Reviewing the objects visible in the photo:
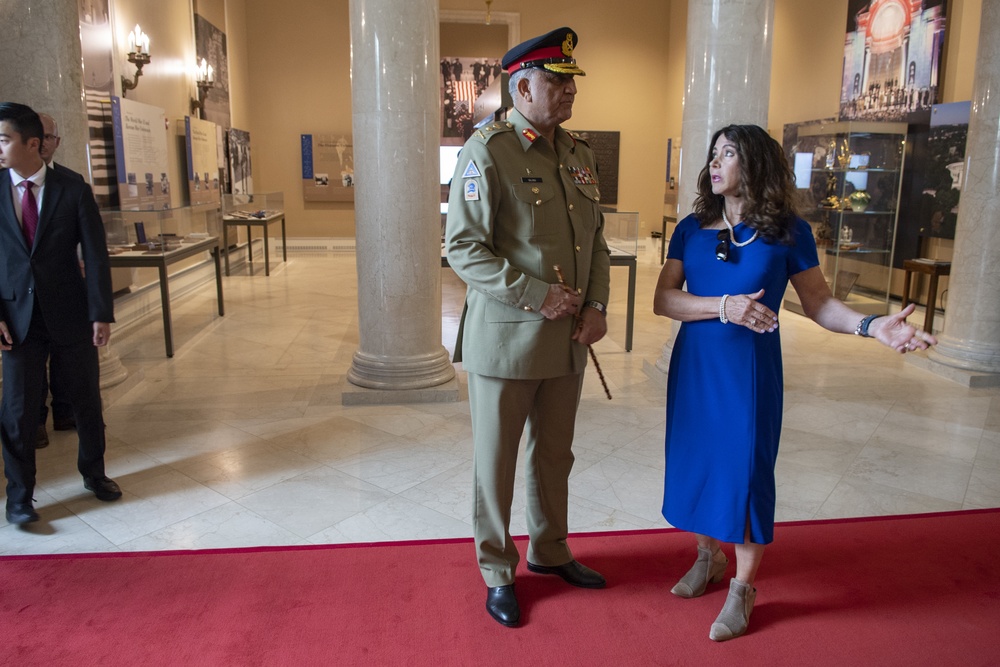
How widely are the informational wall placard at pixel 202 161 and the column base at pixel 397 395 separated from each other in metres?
6.73

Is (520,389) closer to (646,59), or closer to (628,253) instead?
(628,253)

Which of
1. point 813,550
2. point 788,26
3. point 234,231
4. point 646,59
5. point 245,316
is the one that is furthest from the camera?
point 646,59

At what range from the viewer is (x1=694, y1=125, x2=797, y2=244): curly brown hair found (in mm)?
2490

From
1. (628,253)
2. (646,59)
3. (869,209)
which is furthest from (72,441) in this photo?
(646,59)

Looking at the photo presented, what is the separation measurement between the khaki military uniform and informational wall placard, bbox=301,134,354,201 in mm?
13398

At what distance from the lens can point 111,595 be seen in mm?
2906

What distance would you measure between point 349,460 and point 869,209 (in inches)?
290

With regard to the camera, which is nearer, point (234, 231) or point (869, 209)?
point (869, 209)

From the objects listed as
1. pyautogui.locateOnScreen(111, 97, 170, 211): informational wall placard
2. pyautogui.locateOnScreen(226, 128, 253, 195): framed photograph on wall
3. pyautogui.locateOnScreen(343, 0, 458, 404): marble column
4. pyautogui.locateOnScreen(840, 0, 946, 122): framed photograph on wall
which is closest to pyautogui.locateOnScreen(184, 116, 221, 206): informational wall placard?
pyautogui.locateOnScreen(111, 97, 170, 211): informational wall placard

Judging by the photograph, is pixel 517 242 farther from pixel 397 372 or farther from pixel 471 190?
pixel 397 372

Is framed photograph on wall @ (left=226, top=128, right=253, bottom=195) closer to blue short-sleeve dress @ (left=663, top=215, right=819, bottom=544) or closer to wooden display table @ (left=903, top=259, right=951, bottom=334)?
wooden display table @ (left=903, top=259, right=951, bottom=334)

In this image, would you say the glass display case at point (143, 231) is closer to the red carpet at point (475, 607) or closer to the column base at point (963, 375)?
the red carpet at point (475, 607)

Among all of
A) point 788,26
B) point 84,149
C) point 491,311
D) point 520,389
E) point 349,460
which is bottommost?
point 349,460

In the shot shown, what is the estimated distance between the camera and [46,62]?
15.9 ft
